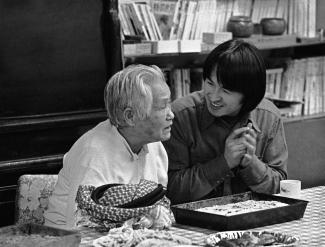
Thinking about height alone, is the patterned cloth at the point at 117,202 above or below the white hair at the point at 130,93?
below

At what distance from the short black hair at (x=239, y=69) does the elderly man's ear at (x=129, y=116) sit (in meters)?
0.54

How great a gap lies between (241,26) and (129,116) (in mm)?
2496

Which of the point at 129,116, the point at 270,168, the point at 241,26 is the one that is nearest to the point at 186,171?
the point at 270,168

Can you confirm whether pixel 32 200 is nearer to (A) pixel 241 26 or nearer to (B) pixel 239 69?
(B) pixel 239 69

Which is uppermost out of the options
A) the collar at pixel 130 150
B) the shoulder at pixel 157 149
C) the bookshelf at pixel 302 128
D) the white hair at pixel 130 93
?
the white hair at pixel 130 93

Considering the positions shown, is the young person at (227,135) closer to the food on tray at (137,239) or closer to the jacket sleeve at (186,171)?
the jacket sleeve at (186,171)

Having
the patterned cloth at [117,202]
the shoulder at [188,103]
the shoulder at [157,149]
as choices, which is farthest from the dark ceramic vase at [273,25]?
the patterned cloth at [117,202]

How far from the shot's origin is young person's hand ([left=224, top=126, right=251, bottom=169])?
3.36 metres

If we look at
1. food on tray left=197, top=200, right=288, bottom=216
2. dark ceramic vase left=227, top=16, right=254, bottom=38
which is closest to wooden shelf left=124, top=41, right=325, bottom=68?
dark ceramic vase left=227, top=16, right=254, bottom=38

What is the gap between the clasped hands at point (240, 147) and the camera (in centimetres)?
336

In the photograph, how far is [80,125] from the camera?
4.09m

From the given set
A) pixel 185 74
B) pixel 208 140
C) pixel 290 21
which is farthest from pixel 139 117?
pixel 290 21

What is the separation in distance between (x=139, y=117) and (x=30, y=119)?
43.7 inches

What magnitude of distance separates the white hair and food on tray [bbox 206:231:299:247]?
24.9 inches
